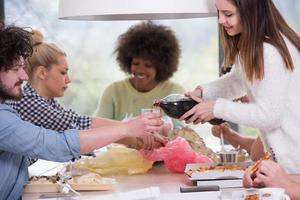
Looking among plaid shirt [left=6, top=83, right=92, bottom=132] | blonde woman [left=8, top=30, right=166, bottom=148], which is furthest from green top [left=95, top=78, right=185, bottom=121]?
plaid shirt [left=6, top=83, right=92, bottom=132]

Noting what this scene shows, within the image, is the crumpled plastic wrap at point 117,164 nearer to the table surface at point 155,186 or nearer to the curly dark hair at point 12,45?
the table surface at point 155,186

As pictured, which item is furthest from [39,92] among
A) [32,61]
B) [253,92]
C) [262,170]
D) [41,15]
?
[41,15]

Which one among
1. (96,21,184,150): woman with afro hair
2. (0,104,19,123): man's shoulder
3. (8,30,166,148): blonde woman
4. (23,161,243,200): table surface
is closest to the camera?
(23,161,243,200): table surface

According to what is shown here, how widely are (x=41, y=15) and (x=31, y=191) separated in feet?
9.40

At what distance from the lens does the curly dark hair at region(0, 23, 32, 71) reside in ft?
6.02

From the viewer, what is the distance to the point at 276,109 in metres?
1.82

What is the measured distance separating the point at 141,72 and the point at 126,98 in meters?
0.22

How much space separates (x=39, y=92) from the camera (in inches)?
108

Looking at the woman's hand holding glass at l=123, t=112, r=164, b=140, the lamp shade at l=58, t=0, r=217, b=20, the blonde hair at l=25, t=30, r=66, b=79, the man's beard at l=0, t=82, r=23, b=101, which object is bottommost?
the woman's hand holding glass at l=123, t=112, r=164, b=140

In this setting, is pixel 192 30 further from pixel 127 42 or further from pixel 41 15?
pixel 41 15

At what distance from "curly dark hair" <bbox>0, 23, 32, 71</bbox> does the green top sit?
2.11m

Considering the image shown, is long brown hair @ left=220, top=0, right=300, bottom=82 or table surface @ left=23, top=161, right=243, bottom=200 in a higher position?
long brown hair @ left=220, top=0, right=300, bottom=82

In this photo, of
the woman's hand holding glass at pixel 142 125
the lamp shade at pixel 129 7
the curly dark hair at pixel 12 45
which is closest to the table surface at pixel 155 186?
the woman's hand holding glass at pixel 142 125

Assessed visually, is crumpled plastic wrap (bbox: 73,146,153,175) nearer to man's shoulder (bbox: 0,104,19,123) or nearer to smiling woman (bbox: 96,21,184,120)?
man's shoulder (bbox: 0,104,19,123)
